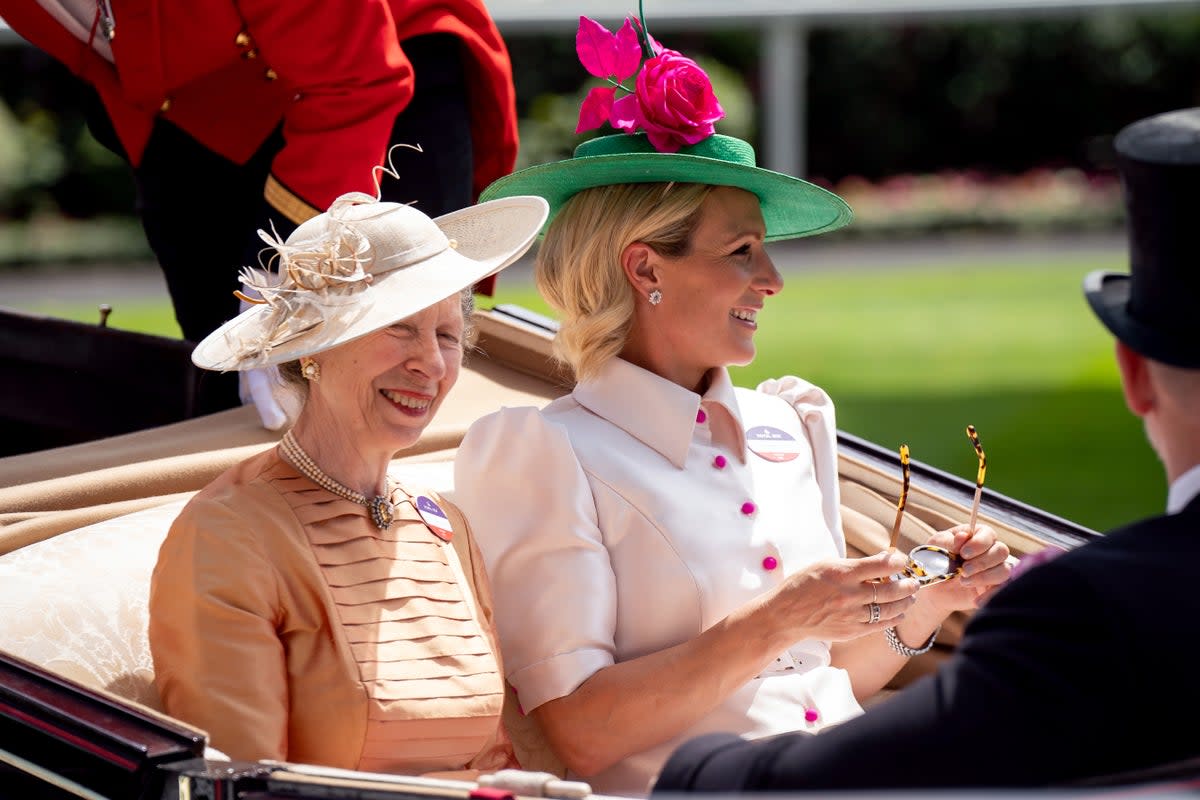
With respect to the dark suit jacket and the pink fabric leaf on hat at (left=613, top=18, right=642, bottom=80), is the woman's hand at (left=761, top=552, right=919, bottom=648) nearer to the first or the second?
the dark suit jacket

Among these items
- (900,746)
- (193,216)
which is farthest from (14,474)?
(900,746)

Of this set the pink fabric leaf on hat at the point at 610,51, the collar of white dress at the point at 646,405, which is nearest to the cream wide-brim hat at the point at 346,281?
the collar of white dress at the point at 646,405

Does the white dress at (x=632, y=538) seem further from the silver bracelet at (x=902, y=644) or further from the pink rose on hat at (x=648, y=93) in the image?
the pink rose on hat at (x=648, y=93)

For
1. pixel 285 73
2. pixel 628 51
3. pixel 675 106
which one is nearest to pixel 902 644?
pixel 675 106

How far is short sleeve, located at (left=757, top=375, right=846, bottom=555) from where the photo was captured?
2.96m

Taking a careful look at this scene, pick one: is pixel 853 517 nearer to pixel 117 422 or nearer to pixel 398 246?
pixel 398 246

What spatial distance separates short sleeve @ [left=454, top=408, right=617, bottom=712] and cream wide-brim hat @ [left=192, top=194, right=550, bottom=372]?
0.33 meters

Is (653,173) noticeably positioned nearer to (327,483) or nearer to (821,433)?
(821,433)

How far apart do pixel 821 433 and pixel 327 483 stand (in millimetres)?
1018

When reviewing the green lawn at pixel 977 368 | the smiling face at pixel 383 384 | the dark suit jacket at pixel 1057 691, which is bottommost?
the green lawn at pixel 977 368

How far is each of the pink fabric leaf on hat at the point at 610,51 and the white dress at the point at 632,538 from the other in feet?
1.73

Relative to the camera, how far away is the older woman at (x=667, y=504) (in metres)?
2.49

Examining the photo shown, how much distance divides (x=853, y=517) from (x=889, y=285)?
14.9 meters

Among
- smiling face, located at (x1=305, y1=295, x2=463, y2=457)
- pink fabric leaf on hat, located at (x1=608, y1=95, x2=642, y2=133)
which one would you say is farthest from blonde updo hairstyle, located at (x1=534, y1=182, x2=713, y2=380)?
smiling face, located at (x1=305, y1=295, x2=463, y2=457)
